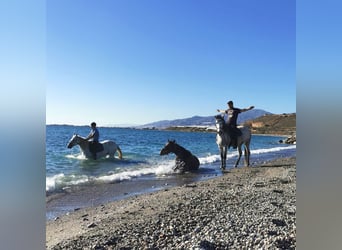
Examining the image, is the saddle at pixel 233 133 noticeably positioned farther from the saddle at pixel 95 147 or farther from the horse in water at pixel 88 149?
the saddle at pixel 95 147

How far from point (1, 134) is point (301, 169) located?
4.16 ft

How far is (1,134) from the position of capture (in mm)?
1346

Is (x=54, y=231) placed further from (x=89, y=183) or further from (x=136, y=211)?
(x=89, y=183)

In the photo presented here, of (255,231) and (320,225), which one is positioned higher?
(320,225)

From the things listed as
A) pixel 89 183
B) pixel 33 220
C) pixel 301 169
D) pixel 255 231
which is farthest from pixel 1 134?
pixel 89 183

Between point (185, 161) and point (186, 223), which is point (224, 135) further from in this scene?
point (186, 223)

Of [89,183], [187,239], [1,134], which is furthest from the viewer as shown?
[89,183]

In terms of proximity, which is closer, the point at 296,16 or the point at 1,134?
the point at 1,134

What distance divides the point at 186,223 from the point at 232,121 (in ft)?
13.0

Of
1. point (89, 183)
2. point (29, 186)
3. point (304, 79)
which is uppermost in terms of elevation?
point (304, 79)

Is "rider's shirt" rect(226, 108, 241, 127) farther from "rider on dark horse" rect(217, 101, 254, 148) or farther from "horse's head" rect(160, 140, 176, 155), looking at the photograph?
"horse's head" rect(160, 140, 176, 155)

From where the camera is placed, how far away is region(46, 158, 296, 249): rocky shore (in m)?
2.48

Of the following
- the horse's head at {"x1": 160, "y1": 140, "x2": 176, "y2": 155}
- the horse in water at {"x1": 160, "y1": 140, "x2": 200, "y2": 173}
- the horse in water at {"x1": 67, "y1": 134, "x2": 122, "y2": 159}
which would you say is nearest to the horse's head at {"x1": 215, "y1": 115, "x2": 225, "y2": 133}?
the horse in water at {"x1": 160, "y1": 140, "x2": 200, "y2": 173}

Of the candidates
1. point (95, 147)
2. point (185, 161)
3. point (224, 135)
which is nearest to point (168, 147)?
point (185, 161)
